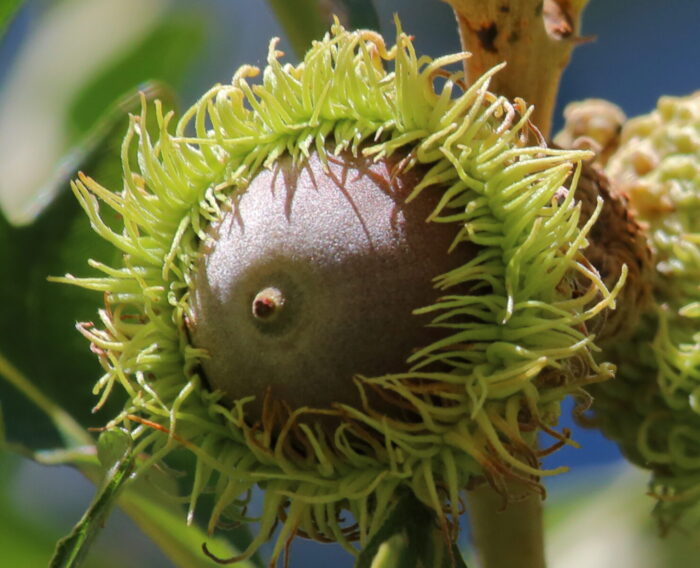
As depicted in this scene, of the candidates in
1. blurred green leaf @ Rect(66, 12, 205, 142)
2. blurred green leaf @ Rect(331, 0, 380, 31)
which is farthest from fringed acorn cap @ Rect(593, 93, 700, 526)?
blurred green leaf @ Rect(66, 12, 205, 142)

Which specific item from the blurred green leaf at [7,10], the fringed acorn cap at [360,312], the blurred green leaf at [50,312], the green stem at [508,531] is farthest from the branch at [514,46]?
the blurred green leaf at [7,10]

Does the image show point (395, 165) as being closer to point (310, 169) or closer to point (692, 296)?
point (310, 169)

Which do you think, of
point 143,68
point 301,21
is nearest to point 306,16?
point 301,21

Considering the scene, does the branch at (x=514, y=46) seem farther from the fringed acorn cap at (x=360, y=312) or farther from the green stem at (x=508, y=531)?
the green stem at (x=508, y=531)

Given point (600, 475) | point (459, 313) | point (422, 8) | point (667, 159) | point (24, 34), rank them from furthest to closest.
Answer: point (422, 8) → point (24, 34) → point (600, 475) → point (667, 159) → point (459, 313)

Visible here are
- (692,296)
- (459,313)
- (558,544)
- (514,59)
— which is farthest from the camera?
(558,544)

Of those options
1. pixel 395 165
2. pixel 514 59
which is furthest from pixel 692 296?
pixel 395 165
